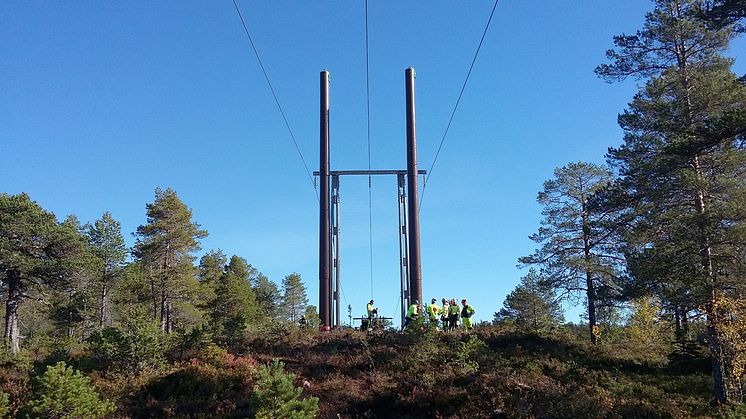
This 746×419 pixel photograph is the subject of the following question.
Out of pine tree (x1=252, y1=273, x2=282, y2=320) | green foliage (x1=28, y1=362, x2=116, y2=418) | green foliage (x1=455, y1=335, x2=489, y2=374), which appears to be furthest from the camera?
pine tree (x1=252, y1=273, x2=282, y2=320)

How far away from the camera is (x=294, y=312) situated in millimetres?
80562

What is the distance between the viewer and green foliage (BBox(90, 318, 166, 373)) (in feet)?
62.7

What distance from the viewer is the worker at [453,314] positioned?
27219mm

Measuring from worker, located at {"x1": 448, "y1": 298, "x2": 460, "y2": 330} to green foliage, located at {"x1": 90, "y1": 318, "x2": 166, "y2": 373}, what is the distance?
12.5m

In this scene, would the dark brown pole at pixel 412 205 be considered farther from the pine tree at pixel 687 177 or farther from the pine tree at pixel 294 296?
the pine tree at pixel 294 296

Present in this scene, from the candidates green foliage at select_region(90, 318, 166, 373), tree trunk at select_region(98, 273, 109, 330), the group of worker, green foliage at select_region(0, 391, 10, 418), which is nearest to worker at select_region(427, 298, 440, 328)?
the group of worker

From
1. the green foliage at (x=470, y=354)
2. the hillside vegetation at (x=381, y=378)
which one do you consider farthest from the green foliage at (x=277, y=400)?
the green foliage at (x=470, y=354)

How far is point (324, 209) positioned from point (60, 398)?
58.1ft

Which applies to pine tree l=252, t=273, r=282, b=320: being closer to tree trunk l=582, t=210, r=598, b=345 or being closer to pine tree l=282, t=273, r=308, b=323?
pine tree l=282, t=273, r=308, b=323

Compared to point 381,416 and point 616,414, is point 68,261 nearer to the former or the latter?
point 381,416

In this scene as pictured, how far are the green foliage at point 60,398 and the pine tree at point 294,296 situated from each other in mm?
65799

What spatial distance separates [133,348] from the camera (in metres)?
19.1

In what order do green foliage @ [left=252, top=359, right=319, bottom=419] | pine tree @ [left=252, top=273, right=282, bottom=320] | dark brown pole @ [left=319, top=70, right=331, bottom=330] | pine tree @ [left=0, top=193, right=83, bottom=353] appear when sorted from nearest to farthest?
green foliage @ [left=252, top=359, right=319, bottom=419] → dark brown pole @ [left=319, top=70, right=331, bottom=330] → pine tree @ [left=0, top=193, right=83, bottom=353] → pine tree @ [left=252, top=273, right=282, bottom=320]

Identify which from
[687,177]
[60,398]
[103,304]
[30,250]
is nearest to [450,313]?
[687,177]
